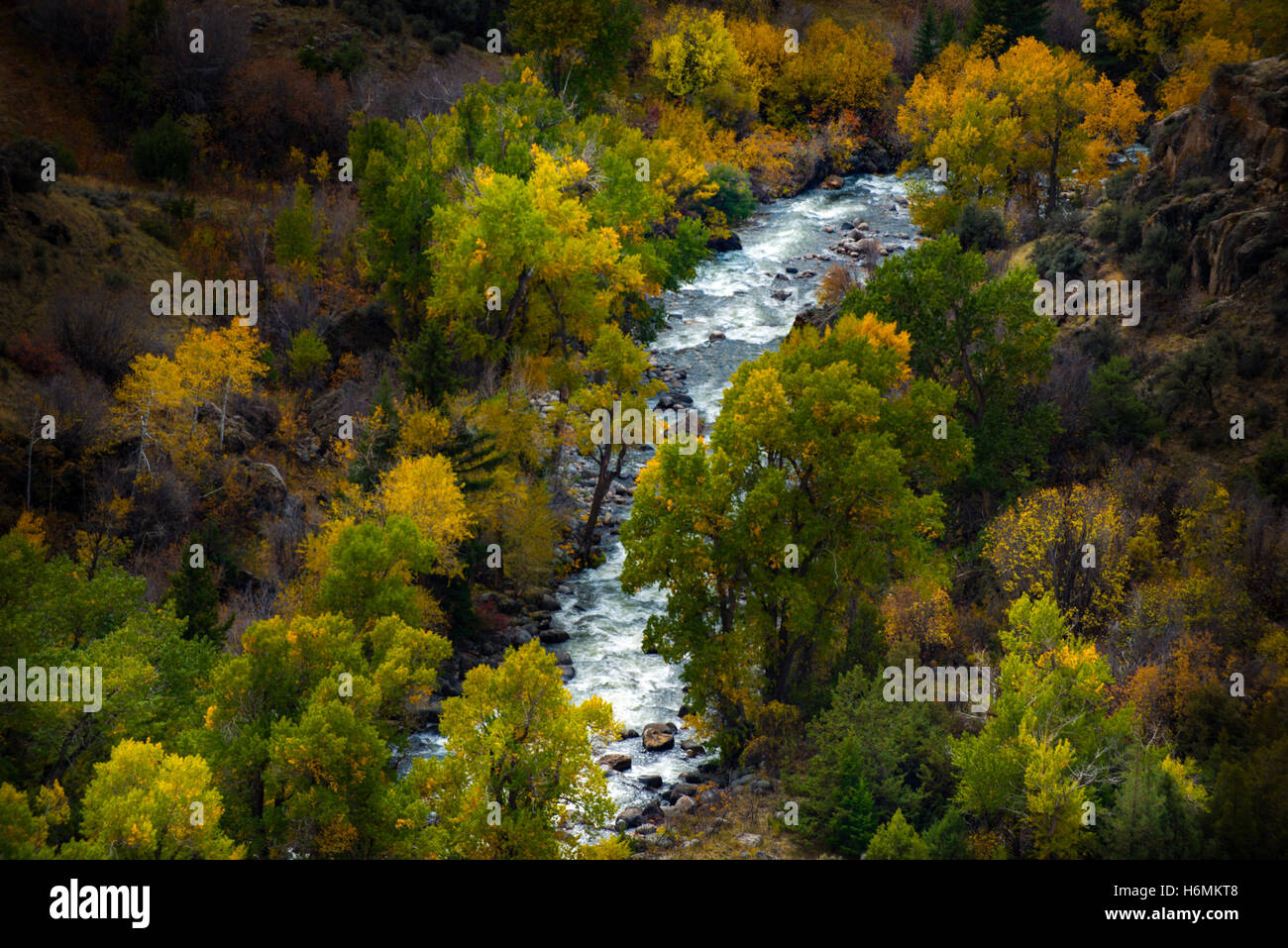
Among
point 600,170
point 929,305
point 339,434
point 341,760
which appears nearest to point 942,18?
point 600,170

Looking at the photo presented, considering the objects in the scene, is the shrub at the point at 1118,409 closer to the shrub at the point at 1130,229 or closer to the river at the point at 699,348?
the shrub at the point at 1130,229

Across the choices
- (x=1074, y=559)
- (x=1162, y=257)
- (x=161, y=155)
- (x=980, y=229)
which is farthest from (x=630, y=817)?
(x=161, y=155)

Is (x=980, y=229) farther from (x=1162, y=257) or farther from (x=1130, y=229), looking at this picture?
(x=1162, y=257)

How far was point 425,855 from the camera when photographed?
27.9m

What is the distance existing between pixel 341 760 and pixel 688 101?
67.4m

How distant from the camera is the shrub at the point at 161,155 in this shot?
202 feet

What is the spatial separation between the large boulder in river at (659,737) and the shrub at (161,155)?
135ft

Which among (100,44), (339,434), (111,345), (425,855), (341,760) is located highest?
(100,44)

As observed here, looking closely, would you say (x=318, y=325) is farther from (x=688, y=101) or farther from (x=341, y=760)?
(x=688, y=101)

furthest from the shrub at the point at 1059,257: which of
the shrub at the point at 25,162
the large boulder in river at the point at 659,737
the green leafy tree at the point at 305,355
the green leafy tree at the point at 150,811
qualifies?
the shrub at the point at 25,162

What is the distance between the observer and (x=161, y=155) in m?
61.6

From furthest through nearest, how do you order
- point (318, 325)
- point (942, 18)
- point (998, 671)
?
point (942, 18) < point (318, 325) < point (998, 671)

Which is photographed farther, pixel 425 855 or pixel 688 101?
pixel 688 101

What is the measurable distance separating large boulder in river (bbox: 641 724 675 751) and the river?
0.74 ft
